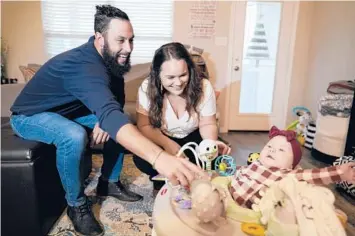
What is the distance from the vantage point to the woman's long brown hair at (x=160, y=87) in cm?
159

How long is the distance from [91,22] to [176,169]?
3055 millimetres

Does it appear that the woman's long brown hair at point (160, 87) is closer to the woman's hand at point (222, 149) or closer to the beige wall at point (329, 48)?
the woman's hand at point (222, 149)

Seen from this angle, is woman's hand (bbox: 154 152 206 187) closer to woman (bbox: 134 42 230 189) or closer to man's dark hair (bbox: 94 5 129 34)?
woman (bbox: 134 42 230 189)

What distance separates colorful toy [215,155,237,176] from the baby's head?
22cm

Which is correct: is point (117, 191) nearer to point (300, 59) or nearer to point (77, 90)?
point (77, 90)

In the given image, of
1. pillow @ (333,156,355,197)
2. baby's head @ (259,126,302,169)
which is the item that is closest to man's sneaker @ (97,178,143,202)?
baby's head @ (259,126,302,169)

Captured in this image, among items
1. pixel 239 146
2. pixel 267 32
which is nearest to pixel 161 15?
pixel 267 32

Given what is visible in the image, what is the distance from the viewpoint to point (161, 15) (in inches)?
136

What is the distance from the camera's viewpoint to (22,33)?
11.2ft

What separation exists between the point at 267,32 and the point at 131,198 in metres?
2.65

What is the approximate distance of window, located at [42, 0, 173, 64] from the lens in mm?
3381

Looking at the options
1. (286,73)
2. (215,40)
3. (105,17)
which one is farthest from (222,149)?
(286,73)

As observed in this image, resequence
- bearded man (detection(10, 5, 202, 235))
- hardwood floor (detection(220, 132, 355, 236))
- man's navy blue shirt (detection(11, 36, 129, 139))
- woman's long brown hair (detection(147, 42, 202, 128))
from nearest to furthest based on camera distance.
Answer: man's navy blue shirt (detection(11, 36, 129, 139)) → bearded man (detection(10, 5, 202, 235)) → woman's long brown hair (detection(147, 42, 202, 128)) → hardwood floor (detection(220, 132, 355, 236))

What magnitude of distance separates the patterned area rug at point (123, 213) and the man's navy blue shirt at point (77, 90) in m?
0.59
